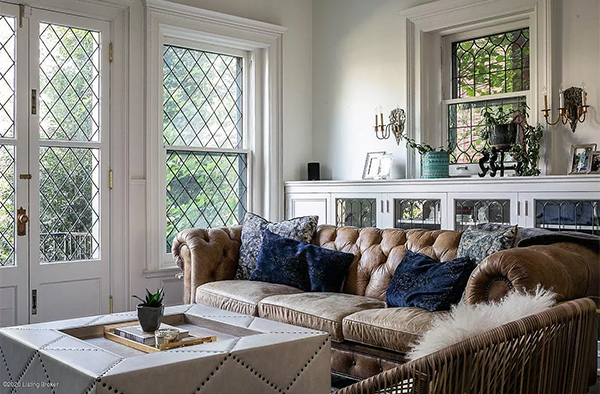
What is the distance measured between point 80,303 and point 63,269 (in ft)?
0.97

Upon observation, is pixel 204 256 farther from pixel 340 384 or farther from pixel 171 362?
pixel 171 362

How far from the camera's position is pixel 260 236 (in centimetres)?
462

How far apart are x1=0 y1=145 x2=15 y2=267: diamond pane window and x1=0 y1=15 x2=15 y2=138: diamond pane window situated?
0.16 meters

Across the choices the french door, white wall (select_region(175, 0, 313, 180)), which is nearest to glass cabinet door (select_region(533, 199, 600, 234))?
white wall (select_region(175, 0, 313, 180))

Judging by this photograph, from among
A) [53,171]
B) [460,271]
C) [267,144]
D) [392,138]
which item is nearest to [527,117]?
[392,138]

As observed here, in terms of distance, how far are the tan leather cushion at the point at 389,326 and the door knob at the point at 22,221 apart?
245 centimetres

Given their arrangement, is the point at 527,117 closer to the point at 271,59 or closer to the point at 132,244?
the point at 271,59

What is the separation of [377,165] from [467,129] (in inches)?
32.1

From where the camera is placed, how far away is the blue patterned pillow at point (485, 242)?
3.31 metres

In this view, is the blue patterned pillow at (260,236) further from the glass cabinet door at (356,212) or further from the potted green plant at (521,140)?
the potted green plant at (521,140)

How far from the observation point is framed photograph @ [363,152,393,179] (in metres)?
5.46

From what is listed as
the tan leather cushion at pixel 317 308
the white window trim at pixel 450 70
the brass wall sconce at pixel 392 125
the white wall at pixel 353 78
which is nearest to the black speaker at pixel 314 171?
the white wall at pixel 353 78

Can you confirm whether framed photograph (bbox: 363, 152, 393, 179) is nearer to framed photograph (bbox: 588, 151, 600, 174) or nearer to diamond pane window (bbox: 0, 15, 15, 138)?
framed photograph (bbox: 588, 151, 600, 174)

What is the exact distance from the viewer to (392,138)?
5.50 meters
